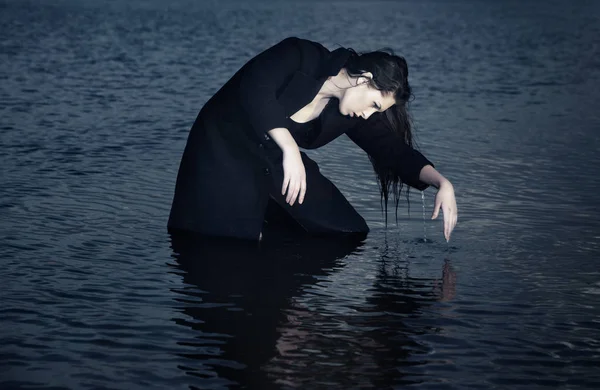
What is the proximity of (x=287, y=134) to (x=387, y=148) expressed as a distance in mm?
925

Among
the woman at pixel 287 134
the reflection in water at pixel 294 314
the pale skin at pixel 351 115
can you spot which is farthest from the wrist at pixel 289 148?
the reflection in water at pixel 294 314

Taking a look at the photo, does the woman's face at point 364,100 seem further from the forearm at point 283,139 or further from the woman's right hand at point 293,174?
the woman's right hand at point 293,174

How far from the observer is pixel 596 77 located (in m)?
19.3

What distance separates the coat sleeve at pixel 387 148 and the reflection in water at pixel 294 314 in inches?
23.2

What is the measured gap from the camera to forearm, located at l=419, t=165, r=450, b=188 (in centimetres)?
623

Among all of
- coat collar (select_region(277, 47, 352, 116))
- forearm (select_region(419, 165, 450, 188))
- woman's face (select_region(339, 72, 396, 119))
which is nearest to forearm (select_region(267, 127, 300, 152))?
coat collar (select_region(277, 47, 352, 116))

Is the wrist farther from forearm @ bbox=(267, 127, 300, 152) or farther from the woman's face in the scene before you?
the woman's face

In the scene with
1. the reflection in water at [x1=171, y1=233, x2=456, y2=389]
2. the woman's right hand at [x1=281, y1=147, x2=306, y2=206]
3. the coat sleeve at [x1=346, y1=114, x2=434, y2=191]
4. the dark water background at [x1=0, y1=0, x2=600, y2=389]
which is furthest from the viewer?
the coat sleeve at [x1=346, y1=114, x2=434, y2=191]

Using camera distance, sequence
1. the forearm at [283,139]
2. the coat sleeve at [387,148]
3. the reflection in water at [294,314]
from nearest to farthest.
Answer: the reflection in water at [294,314], the forearm at [283,139], the coat sleeve at [387,148]

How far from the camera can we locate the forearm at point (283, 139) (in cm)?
570

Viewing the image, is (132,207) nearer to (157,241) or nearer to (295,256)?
(157,241)

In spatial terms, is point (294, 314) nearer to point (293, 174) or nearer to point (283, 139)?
point (293, 174)

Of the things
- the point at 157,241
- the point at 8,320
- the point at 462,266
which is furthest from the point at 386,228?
the point at 8,320

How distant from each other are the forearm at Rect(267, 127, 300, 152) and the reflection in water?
82 centimetres
